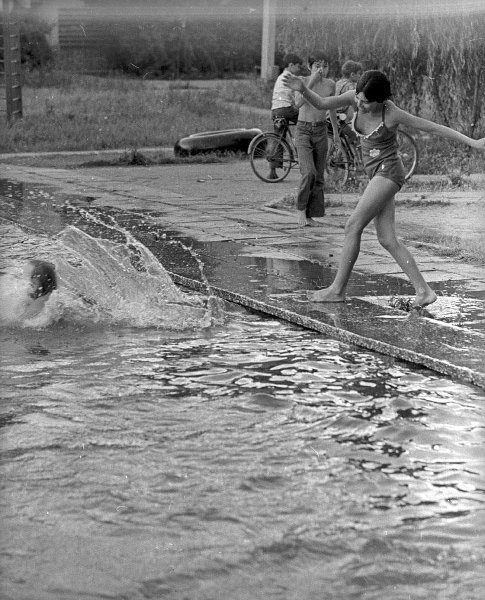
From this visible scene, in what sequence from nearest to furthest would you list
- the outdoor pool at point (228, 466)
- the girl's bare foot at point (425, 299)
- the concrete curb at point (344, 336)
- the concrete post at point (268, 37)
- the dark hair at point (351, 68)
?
the outdoor pool at point (228, 466), the concrete curb at point (344, 336), the girl's bare foot at point (425, 299), the dark hair at point (351, 68), the concrete post at point (268, 37)

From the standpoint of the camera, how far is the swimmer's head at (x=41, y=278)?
8.13 metres

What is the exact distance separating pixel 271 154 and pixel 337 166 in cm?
105

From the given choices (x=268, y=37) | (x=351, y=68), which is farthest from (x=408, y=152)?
(x=268, y=37)

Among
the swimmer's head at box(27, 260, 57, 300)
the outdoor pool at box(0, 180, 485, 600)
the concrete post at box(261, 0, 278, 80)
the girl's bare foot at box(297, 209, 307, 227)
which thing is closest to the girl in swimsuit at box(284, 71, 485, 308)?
the outdoor pool at box(0, 180, 485, 600)

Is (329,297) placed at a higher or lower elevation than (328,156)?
lower

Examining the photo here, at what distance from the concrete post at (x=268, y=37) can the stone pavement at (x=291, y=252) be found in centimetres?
1723

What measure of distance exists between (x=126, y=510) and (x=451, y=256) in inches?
249

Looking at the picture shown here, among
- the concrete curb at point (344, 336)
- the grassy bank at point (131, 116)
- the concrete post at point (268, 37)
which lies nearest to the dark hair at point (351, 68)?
the grassy bank at point (131, 116)

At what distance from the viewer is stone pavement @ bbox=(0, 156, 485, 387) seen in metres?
7.50

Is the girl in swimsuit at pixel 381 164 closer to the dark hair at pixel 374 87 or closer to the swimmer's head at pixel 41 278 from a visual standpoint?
the dark hair at pixel 374 87

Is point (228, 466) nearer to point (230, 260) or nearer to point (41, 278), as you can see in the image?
point (41, 278)

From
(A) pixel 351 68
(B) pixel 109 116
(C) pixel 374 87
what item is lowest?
(B) pixel 109 116

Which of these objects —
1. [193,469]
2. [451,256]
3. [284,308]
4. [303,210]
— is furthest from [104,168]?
[193,469]

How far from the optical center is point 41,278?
27.0 ft
